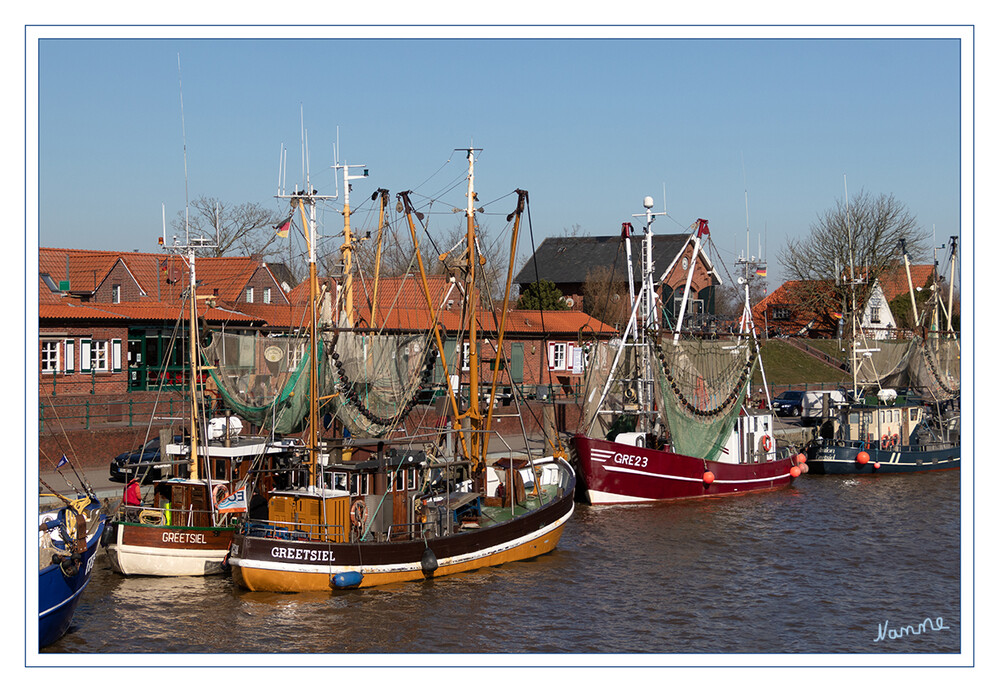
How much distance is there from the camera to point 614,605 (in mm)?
25906

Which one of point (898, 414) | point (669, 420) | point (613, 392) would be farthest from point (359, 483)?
point (898, 414)

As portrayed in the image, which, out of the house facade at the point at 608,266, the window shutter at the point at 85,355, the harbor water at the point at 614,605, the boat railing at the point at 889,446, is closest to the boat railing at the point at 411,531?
the harbor water at the point at 614,605

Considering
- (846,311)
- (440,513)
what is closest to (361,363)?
(440,513)

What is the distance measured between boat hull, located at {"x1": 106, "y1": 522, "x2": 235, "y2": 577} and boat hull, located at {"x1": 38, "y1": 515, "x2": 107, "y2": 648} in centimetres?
424

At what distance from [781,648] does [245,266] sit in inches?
1871

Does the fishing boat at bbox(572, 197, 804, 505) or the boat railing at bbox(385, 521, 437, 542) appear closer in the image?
the boat railing at bbox(385, 521, 437, 542)

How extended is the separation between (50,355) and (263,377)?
1277 centimetres

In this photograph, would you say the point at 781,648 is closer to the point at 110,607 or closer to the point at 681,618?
the point at 681,618

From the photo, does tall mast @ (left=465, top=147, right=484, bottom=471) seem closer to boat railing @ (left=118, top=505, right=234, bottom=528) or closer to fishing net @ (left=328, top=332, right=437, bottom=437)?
fishing net @ (left=328, top=332, right=437, bottom=437)

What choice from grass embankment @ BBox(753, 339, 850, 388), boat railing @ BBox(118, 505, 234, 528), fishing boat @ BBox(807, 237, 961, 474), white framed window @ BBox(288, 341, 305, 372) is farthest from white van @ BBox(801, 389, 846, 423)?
boat railing @ BBox(118, 505, 234, 528)

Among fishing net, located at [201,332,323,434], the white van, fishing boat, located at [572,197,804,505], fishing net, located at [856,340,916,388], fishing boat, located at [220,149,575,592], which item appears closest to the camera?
fishing boat, located at [220,149,575,592]

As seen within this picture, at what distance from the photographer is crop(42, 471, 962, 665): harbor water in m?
22.7

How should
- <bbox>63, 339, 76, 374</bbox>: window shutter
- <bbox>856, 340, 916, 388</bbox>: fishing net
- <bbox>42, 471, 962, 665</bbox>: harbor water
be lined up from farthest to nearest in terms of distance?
<bbox>856, 340, 916, 388</bbox>: fishing net
<bbox>63, 339, 76, 374</bbox>: window shutter
<bbox>42, 471, 962, 665</bbox>: harbor water

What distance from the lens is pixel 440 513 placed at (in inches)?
1103
